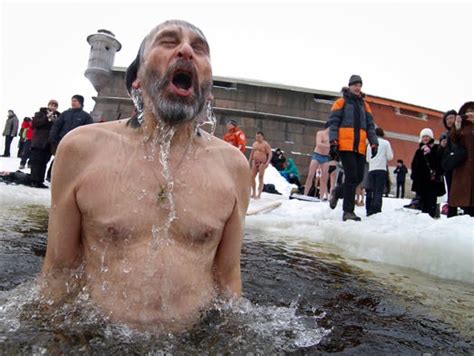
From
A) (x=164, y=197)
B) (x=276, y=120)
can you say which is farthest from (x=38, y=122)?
(x=276, y=120)

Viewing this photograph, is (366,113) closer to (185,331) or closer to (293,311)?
(293,311)

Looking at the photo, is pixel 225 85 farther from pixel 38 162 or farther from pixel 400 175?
pixel 38 162

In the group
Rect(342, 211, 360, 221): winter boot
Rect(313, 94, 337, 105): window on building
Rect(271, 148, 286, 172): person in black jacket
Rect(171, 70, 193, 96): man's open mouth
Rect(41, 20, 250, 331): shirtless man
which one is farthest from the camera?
Rect(313, 94, 337, 105): window on building

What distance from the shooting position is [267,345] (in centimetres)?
153

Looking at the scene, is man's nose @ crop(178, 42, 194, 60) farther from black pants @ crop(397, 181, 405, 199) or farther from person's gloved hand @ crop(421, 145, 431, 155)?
black pants @ crop(397, 181, 405, 199)

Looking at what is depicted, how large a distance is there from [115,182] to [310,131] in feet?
51.8

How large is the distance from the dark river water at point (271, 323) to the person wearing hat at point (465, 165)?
7.47 feet

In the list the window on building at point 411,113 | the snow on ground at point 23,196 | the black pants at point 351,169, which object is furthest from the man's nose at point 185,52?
the window on building at point 411,113

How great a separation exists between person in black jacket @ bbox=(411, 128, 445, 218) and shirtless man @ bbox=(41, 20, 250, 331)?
5325 mm

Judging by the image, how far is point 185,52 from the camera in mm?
1678

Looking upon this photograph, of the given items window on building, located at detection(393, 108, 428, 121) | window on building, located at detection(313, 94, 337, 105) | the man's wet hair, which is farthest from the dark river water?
window on building, located at detection(393, 108, 428, 121)

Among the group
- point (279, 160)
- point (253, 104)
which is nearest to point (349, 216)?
point (279, 160)

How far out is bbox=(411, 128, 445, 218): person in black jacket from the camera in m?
6.30

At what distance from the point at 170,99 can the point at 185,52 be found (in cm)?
20
